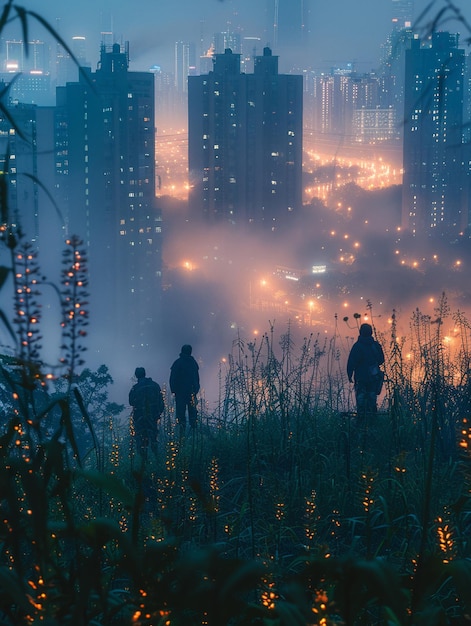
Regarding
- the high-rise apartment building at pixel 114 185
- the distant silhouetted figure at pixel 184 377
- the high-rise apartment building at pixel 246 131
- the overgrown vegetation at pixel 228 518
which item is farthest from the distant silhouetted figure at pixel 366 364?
the high-rise apartment building at pixel 246 131

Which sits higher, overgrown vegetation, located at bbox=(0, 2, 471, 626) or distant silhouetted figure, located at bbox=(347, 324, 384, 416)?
distant silhouetted figure, located at bbox=(347, 324, 384, 416)

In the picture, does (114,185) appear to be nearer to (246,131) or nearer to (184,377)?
(246,131)

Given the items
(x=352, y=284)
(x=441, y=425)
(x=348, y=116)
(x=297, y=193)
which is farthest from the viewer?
(x=348, y=116)

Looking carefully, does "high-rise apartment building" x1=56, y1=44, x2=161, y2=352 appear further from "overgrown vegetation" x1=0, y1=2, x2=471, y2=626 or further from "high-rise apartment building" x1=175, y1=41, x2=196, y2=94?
"overgrown vegetation" x1=0, y1=2, x2=471, y2=626

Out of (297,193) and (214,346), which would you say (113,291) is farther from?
(297,193)

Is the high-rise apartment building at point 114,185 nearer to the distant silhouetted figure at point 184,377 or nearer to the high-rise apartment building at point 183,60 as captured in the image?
the high-rise apartment building at point 183,60

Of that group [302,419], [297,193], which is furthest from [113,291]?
[302,419]

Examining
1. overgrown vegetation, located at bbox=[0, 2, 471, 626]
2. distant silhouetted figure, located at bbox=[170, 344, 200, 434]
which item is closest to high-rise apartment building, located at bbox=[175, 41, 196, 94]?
distant silhouetted figure, located at bbox=[170, 344, 200, 434]
